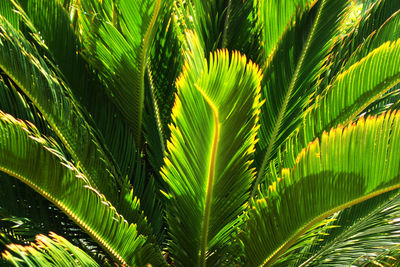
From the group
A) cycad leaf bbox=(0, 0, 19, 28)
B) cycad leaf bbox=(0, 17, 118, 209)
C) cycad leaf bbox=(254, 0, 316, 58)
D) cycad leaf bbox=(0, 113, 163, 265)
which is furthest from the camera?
cycad leaf bbox=(254, 0, 316, 58)

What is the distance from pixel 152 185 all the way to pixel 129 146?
10.0 inches

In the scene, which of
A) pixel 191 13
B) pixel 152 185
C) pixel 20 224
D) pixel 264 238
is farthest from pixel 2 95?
pixel 264 238

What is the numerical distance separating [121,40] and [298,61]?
37.4 inches

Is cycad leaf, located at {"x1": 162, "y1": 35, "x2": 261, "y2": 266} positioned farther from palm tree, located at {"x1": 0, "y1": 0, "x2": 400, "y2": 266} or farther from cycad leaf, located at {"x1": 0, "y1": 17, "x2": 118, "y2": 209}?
cycad leaf, located at {"x1": 0, "y1": 17, "x2": 118, "y2": 209}

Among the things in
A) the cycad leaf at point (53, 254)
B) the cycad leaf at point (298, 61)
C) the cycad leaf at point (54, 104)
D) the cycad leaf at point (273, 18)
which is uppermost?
the cycad leaf at point (273, 18)

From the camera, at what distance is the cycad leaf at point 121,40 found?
2616mm

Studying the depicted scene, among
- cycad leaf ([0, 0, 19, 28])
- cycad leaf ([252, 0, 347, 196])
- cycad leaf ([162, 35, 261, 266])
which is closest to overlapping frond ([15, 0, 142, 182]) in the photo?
cycad leaf ([0, 0, 19, 28])

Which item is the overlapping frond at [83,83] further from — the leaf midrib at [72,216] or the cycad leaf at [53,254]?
the cycad leaf at [53,254]

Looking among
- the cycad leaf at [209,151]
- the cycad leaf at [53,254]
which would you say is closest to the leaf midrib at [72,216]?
the cycad leaf at [53,254]

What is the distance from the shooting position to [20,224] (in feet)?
7.92

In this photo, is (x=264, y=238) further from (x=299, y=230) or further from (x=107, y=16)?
(x=107, y=16)

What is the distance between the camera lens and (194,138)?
2178 millimetres

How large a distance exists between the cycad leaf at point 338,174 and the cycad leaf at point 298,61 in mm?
736

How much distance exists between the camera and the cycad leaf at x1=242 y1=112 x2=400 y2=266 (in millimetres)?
2076
